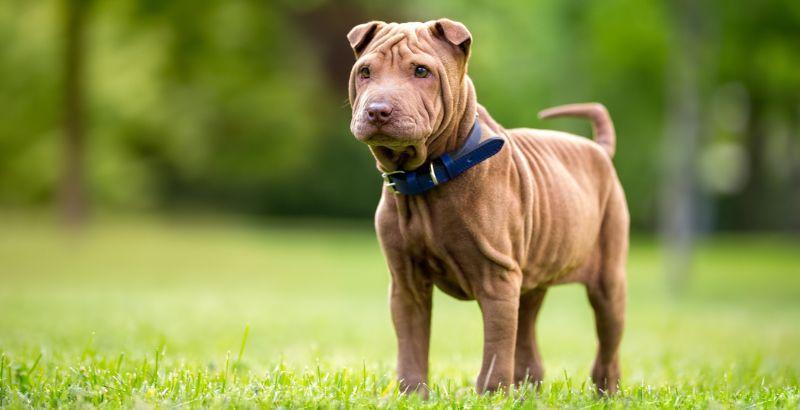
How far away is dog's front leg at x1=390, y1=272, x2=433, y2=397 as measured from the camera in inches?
171

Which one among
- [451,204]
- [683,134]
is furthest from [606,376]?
[683,134]

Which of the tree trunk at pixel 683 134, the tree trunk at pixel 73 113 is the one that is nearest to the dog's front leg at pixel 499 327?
the tree trunk at pixel 683 134

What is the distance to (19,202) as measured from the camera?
1335 inches

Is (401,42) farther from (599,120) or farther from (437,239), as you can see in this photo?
(599,120)

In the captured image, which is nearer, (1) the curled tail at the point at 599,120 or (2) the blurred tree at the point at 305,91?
(1) the curled tail at the point at 599,120

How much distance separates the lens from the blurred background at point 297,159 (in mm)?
12336

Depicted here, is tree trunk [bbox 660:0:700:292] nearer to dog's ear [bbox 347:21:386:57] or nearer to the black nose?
dog's ear [bbox 347:21:386:57]

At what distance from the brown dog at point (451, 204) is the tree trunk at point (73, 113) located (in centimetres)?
1867

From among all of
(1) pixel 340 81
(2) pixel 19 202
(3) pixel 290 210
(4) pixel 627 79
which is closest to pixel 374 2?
(4) pixel 627 79

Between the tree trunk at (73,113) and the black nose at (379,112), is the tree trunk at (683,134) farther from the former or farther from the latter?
the black nose at (379,112)

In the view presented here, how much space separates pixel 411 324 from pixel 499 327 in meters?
0.48

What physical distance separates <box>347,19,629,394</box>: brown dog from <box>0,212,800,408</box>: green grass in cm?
38

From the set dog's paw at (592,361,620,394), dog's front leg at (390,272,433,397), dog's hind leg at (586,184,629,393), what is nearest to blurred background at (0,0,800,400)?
dog's front leg at (390,272,433,397)

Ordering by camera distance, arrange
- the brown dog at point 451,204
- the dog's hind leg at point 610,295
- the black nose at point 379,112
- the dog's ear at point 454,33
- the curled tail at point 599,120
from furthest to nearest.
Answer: the curled tail at point 599,120, the dog's hind leg at point 610,295, the dog's ear at point 454,33, the brown dog at point 451,204, the black nose at point 379,112
